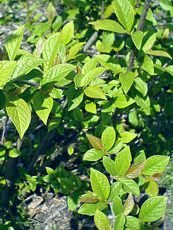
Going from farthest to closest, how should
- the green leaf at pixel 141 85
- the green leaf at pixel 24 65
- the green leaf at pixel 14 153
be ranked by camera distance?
the green leaf at pixel 14 153
the green leaf at pixel 141 85
the green leaf at pixel 24 65

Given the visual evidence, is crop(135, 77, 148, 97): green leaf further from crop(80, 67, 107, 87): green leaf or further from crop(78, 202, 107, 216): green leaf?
crop(78, 202, 107, 216): green leaf

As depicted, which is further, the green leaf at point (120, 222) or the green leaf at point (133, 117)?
the green leaf at point (133, 117)

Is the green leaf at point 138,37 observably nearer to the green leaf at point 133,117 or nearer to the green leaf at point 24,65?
the green leaf at point 24,65

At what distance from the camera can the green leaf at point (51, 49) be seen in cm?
205

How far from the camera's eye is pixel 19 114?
178 centimetres

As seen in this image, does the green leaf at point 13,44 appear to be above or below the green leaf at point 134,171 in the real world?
above

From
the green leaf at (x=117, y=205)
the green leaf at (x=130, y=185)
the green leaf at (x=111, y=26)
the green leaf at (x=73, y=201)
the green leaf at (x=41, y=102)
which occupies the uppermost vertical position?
the green leaf at (x=111, y=26)

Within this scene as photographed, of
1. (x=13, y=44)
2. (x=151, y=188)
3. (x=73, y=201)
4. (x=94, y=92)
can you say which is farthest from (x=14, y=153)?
(x=13, y=44)

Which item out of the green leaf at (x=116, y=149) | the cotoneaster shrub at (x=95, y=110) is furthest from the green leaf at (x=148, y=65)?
the green leaf at (x=116, y=149)

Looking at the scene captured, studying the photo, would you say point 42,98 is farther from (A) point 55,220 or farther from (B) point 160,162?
(A) point 55,220

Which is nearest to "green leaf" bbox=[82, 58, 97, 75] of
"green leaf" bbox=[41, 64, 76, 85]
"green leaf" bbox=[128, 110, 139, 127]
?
"green leaf" bbox=[41, 64, 76, 85]

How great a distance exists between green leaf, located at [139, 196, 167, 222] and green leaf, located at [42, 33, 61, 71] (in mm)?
649

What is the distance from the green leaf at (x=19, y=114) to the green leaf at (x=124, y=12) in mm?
657

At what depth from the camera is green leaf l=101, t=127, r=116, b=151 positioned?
7.10 feet
